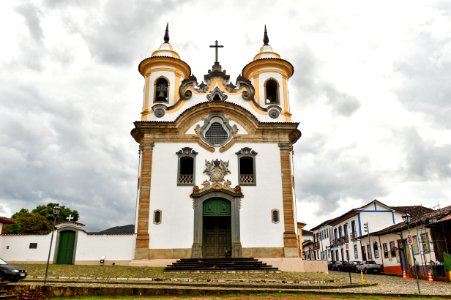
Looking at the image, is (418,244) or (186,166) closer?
(186,166)

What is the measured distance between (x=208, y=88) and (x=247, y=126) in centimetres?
342

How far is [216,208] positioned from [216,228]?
1.13m

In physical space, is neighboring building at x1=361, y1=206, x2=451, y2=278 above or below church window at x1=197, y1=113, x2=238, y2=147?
below

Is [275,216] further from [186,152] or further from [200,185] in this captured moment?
[186,152]

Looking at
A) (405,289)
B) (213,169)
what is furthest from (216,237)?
(405,289)

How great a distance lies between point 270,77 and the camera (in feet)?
78.5

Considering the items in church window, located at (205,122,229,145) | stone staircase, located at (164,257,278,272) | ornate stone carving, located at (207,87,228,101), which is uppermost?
ornate stone carving, located at (207,87,228,101)

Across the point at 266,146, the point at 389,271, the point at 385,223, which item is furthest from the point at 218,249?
the point at 385,223

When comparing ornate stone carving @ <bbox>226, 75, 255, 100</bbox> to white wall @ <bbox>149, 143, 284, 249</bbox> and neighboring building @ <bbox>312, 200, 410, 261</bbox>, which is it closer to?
white wall @ <bbox>149, 143, 284, 249</bbox>

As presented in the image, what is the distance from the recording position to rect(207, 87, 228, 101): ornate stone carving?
22703 millimetres

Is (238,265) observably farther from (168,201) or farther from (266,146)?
(266,146)

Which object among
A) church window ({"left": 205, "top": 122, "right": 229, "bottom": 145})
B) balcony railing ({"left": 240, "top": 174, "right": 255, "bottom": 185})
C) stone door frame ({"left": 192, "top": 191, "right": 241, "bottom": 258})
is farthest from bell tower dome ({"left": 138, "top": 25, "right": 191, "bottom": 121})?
balcony railing ({"left": 240, "top": 174, "right": 255, "bottom": 185})

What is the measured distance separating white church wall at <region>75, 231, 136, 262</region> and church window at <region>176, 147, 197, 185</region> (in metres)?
3.80

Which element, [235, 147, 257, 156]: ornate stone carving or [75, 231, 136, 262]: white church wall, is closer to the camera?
[75, 231, 136, 262]: white church wall
